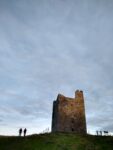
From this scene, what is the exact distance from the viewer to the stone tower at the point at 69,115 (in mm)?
47469

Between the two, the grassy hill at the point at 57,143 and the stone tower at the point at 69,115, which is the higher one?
the stone tower at the point at 69,115

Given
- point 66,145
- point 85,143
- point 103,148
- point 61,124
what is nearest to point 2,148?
point 66,145

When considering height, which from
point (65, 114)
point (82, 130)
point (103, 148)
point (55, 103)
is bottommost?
point (103, 148)

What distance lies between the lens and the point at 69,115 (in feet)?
160

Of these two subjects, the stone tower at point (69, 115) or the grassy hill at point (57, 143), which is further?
the stone tower at point (69, 115)

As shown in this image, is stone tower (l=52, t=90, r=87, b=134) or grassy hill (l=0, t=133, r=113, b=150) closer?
grassy hill (l=0, t=133, r=113, b=150)

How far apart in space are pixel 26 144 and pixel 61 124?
60.0 ft

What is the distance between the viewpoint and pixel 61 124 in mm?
47219

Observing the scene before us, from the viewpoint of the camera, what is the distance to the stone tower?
47469mm

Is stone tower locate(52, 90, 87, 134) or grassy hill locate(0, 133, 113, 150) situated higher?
stone tower locate(52, 90, 87, 134)

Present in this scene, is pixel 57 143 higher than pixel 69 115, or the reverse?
pixel 69 115

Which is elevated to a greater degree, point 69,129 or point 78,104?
point 78,104

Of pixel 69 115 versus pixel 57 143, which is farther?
pixel 69 115

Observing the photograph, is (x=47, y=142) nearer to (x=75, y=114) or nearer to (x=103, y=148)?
(x=103, y=148)
